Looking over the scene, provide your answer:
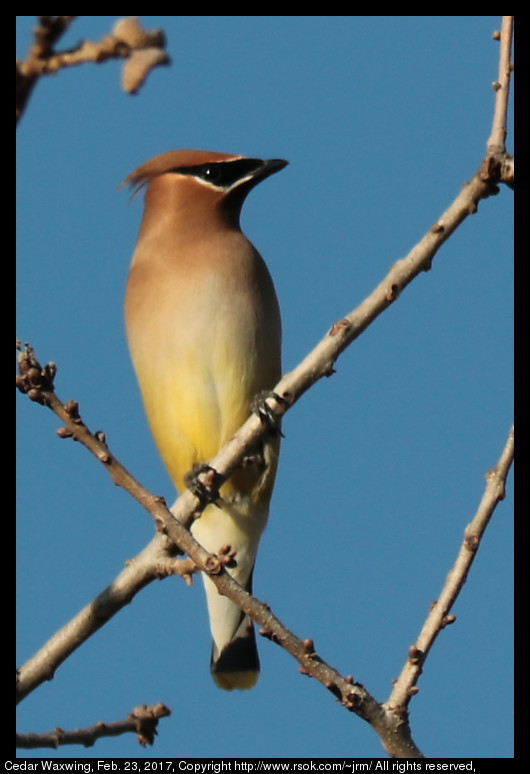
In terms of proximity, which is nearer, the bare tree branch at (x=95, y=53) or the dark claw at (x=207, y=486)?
the bare tree branch at (x=95, y=53)

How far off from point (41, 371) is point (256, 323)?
246 cm

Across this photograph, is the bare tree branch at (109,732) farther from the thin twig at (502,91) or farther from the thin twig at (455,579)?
the thin twig at (502,91)

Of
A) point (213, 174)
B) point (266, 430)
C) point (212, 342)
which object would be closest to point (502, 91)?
point (266, 430)

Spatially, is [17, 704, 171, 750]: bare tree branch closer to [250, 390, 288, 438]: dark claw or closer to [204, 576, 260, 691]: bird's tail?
[250, 390, 288, 438]: dark claw

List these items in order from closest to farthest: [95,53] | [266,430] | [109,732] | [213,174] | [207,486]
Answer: [95,53] < [109,732] < [207,486] < [266,430] < [213,174]

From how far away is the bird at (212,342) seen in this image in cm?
485

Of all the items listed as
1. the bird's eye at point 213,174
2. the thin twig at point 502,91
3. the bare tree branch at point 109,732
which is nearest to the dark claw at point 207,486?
the bare tree branch at point 109,732

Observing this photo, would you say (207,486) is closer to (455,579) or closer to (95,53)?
(455,579)

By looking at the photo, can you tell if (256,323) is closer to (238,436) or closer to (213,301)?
(213,301)

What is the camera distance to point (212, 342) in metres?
4.88

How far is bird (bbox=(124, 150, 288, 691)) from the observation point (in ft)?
15.9

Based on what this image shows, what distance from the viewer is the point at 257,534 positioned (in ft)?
17.3

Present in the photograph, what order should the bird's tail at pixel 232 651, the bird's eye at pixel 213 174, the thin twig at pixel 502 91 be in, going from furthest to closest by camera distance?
1. the bird's eye at pixel 213 174
2. the bird's tail at pixel 232 651
3. the thin twig at pixel 502 91
